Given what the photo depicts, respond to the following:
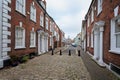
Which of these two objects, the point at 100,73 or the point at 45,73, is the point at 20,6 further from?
the point at 100,73

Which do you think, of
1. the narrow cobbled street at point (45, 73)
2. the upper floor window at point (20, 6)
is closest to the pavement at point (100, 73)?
the narrow cobbled street at point (45, 73)

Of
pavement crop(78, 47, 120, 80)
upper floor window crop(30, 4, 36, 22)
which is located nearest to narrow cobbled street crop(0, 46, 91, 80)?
pavement crop(78, 47, 120, 80)

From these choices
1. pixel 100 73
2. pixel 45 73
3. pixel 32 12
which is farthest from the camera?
pixel 32 12

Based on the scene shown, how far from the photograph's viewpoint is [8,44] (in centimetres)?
941

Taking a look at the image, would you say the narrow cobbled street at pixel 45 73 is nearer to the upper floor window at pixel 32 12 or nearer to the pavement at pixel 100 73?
the pavement at pixel 100 73

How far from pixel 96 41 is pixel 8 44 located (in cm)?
756

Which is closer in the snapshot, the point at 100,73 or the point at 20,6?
the point at 100,73

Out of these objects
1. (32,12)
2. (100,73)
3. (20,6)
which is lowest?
(100,73)

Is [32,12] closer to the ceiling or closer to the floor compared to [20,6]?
closer to the ceiling

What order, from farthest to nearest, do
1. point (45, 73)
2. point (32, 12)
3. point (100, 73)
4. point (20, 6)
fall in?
point (32, 12) < point (20, 6) < point (100, 73) < point (45, 73)

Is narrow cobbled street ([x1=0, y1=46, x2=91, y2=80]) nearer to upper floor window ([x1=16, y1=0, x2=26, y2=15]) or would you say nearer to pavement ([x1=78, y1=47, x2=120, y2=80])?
pavement ([x1=78, y1=47, x2=120, y2=80])

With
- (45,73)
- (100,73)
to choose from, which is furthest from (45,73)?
(100,73)

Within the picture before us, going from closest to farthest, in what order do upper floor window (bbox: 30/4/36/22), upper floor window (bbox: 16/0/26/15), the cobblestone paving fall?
1. the cobblestone paving
2. upper floor window (bbox: 16/0/26/15)
3. upper floor window (bbox: 30/4/36/22)

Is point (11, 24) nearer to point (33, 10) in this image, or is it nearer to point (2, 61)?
point (2, 61)
